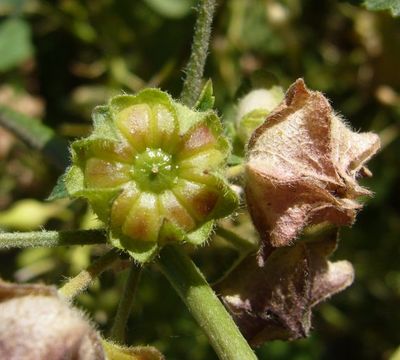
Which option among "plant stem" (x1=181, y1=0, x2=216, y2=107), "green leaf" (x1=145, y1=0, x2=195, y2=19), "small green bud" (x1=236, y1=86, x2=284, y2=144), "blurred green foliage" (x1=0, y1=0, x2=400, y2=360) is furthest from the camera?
"green leaf" (x1=145, y1=0, x2=195, y2=19)

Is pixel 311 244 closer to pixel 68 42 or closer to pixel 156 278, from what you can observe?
pixel 156 278

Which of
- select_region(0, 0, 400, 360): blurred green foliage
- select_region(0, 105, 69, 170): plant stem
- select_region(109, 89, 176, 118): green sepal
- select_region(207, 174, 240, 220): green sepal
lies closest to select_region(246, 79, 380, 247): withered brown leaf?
select_region(207, 174, 240, 220): green sepal

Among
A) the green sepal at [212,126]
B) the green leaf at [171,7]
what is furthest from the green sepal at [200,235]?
the green leaf at [171,7]

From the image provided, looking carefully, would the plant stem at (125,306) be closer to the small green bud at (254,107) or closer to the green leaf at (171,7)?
the small green bud at (254,107)

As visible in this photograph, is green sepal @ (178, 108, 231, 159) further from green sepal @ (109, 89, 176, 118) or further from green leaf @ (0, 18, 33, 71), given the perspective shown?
green leaf @ (0, 18, 33, 71)

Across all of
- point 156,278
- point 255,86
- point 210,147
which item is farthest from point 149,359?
point 156,278

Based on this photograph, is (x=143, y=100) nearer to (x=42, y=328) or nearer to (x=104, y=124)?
(x=104, y=124)

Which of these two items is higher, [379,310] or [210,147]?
[210,147]
